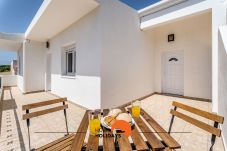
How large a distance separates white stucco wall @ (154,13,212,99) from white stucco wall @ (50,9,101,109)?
13.0ft

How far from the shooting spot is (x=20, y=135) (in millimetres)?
2660

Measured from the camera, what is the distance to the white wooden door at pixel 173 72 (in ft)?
20.0

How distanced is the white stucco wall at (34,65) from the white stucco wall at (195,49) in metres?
7.14

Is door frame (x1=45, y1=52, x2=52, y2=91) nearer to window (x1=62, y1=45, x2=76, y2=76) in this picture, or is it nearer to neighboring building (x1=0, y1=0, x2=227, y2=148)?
neighboring building (x1=0, y1=0, x2=227, y2=148)

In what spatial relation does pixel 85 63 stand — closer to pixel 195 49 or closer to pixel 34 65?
pixel 195 49

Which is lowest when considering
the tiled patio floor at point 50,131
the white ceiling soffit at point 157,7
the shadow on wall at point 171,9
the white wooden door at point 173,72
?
the tiled patio floor at point 50,131

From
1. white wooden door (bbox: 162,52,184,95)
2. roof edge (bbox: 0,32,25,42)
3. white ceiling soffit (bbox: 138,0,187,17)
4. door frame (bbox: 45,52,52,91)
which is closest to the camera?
white ceiling soffit (bbox: 138,0,187,17)

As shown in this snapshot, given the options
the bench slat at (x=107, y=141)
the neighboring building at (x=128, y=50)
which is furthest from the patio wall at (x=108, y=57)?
the bench slat at (x=107, y=141)

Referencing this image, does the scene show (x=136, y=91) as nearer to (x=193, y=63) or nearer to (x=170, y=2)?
(x=193, y=63)

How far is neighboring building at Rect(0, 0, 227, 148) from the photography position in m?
3.82

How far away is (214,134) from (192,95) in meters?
5.08

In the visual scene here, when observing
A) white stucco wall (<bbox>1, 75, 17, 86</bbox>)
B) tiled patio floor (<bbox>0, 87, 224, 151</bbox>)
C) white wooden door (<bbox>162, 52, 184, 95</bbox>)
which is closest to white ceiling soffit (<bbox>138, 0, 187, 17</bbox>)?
white wooden door (<bbox>162, 52, 184, 95</bbox>)

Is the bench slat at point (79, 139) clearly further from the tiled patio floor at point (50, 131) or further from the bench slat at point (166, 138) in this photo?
the tiled patio floor at point (50, 131)

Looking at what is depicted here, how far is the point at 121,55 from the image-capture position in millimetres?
4461
